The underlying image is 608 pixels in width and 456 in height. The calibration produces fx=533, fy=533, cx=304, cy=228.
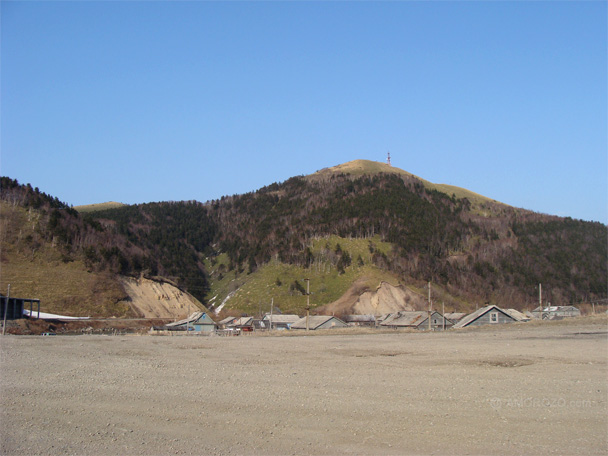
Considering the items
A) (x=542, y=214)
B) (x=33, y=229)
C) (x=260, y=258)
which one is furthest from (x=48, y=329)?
(x=542, y=214)

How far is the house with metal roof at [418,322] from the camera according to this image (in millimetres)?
62781

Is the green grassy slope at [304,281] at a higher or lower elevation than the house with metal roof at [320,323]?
higher

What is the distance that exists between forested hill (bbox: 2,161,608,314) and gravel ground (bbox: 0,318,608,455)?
2572 inches

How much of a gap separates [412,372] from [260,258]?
295 ft

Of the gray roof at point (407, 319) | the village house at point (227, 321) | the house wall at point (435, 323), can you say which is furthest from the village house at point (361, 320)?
the village house at point (227, 321)

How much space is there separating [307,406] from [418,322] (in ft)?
171

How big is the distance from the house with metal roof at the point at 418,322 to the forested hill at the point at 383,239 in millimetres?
26269

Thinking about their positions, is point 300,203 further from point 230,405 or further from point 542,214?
point 230,405

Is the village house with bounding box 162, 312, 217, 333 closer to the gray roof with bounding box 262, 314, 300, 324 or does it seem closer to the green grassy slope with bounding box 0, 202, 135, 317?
the green grassy slope with bounding box 0, 202, 135, 317

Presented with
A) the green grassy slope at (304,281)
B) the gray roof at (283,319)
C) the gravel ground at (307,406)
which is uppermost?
the green grassy slope at (304,281)

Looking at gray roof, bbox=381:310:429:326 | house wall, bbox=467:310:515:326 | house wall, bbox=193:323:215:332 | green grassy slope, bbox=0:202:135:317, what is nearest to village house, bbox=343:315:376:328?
gray roof, bbox=381:310:429:326

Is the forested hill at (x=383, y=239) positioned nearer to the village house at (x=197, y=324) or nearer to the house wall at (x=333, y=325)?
the village house at (x=197, y=324)

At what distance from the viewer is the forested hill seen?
101m

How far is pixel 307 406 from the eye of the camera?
13.1 meters
